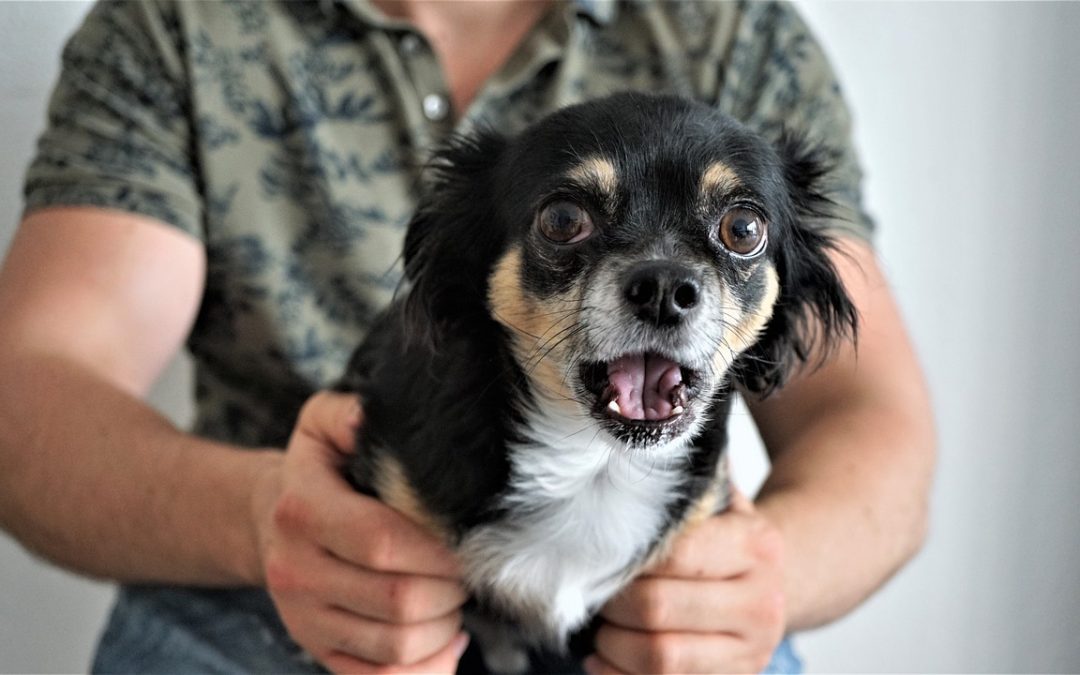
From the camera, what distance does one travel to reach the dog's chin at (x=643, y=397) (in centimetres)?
76

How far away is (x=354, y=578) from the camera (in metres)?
0.88

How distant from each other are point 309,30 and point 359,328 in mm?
403

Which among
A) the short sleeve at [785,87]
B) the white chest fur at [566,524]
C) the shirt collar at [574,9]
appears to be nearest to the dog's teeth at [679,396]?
the white chest fur at [566,524]

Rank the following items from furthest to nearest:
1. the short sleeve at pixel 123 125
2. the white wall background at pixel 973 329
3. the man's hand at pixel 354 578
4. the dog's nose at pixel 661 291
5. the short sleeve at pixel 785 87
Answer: the white wall background at pixel 973 329, the short sleeve at pixel 785 87, the short sleeve at pixel 123 125, the man's hand at pixel 354 578, the dog's nose at pixel 661 291

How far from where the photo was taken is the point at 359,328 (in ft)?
4.20

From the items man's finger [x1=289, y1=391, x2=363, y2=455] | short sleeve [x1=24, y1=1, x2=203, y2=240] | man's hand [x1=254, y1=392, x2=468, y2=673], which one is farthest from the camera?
short sleeve [x1=24, y1=1, x2=203, y2=240]

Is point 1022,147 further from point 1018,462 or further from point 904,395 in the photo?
point 904,395

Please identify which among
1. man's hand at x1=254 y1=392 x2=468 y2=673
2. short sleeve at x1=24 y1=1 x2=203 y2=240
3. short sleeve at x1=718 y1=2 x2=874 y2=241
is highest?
short sleeve at x1=718 y1=2 x2=874 y2=241

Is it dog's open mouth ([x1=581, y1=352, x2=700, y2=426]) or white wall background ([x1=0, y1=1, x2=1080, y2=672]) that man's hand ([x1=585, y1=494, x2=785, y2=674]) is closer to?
dog's open mouth ([x1=581, y1=352, x2=700, y2=426])

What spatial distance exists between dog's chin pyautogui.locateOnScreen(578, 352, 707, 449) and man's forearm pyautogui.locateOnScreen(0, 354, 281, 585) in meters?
0.40

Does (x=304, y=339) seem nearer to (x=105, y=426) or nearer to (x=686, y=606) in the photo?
(x=105, y=426)

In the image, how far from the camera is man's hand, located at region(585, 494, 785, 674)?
0.90 m

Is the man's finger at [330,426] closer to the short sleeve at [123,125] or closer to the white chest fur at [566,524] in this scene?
the white chest fur at [566,524]

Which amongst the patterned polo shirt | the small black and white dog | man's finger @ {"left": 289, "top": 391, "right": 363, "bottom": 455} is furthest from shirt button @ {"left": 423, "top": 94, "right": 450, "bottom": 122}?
man's finger @ {"left": 289, "top": 391, "right": 363, "bottom": 455}
